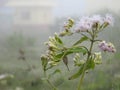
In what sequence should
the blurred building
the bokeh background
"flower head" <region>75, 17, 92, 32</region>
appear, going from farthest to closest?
the blurred building
the bokeh background
"flower head" <region>75, 17, 92, 32</region>

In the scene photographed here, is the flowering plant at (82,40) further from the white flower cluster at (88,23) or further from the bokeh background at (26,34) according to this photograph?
the bokeh background at (26,34)

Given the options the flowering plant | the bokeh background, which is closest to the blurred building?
the bokeh background

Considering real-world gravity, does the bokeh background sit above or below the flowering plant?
below

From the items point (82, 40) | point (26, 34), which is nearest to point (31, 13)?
point (26, 34)

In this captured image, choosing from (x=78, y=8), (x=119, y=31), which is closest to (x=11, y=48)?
(x=78, y=8)

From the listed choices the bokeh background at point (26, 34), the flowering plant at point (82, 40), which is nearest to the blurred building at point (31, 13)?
the bokeh background at point (26, 34)

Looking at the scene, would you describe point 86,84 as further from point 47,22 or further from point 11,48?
point 11,48

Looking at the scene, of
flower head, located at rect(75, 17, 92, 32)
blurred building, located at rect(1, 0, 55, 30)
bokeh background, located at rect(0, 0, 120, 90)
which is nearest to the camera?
flower head, located at rect(75, 17, 92, 32)

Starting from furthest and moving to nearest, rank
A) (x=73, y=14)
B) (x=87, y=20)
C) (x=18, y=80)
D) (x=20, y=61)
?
(x=20, y=61), (x=18, y=80), (x=73, y=14), (x=87, y=20)

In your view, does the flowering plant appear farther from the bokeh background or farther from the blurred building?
the blurred building
